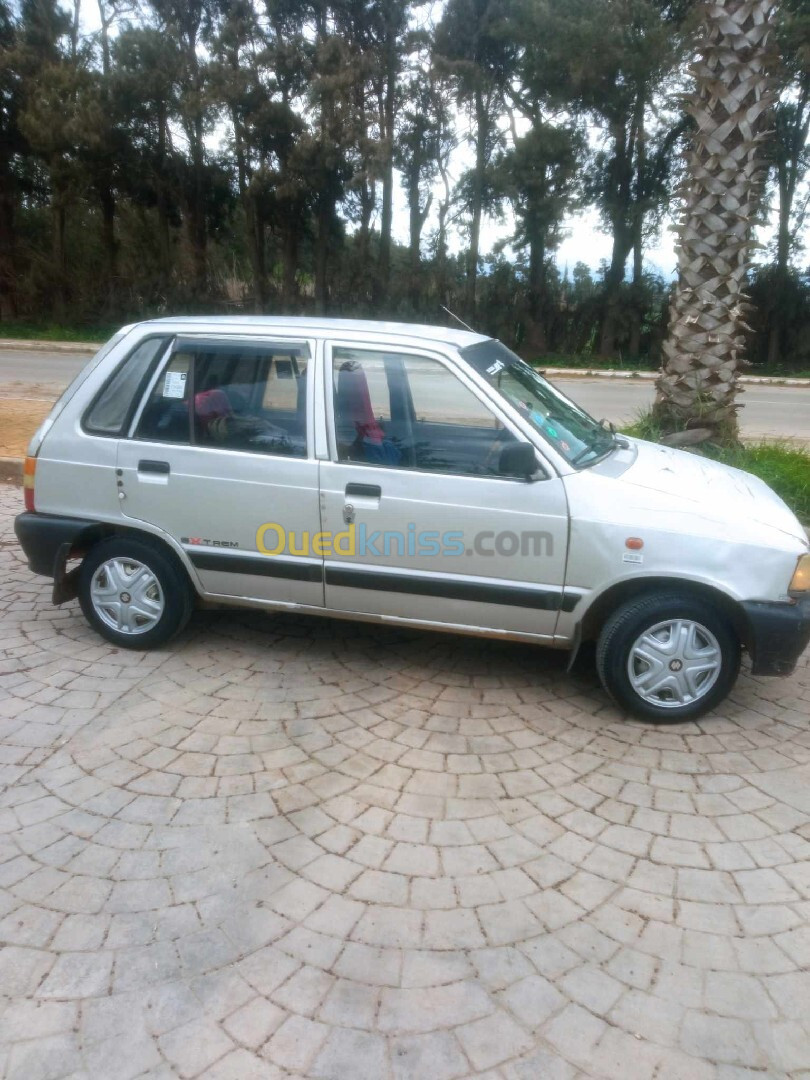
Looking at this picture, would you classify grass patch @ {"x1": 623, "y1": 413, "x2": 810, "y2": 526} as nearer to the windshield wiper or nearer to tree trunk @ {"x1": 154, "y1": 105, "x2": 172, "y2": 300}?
the windshield wiper

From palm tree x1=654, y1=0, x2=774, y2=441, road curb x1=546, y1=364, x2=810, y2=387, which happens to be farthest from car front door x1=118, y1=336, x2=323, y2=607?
road curb x1=546, y1=364, x2=810, y2=387

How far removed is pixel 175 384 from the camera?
4.43 metres

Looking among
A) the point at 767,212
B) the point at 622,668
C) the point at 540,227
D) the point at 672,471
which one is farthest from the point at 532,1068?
the point at 767,212

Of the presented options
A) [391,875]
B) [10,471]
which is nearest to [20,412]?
[10,471]

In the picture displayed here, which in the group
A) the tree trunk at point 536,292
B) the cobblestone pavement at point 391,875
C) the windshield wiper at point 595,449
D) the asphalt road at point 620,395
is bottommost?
the cobblestone pavement at point 391,875

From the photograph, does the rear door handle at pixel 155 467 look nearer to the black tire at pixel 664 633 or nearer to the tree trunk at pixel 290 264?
the black tire at pixel 664 633

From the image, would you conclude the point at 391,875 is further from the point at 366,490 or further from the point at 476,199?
the point at 476,199

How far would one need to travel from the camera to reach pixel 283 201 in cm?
2506

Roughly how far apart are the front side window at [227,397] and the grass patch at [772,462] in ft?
13.6

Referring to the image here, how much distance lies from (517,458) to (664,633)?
107 centimetres

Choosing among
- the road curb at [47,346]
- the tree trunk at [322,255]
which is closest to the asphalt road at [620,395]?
the road curb at [47,346]

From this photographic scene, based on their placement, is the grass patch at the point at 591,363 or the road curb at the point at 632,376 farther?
the grass patch at the point at 591,363

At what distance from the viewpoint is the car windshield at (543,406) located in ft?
13.4

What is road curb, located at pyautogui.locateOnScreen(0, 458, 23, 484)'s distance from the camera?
827cm
